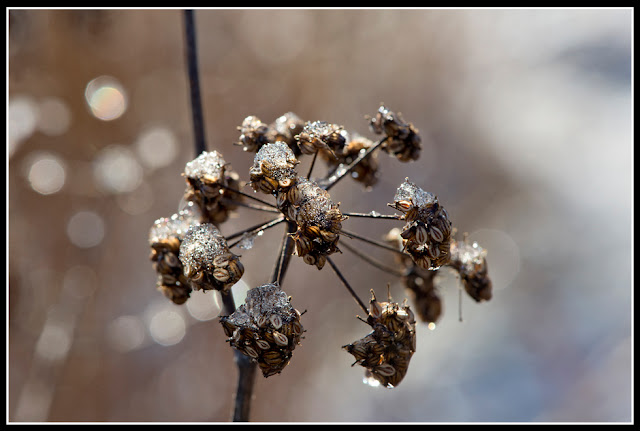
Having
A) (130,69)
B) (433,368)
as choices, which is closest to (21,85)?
(130,69)

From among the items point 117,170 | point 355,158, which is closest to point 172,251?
point 355,158

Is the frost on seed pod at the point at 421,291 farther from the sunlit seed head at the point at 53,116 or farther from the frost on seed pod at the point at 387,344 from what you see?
the sunlit seed head at the point at 53,116

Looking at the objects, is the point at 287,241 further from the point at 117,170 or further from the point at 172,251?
the point at 117,170

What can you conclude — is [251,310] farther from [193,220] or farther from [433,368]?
[433,368]

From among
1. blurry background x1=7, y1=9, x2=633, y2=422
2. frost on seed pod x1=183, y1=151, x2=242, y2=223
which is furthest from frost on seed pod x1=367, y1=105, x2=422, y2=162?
blurry background x1=7, y1=9, x2=633, y2=422

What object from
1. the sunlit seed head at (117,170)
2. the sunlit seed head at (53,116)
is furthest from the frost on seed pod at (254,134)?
the sunlit seed head at (53,116)

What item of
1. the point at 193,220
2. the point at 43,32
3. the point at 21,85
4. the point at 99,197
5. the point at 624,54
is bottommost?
the point at 193,220

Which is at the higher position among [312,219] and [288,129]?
[288,129]
